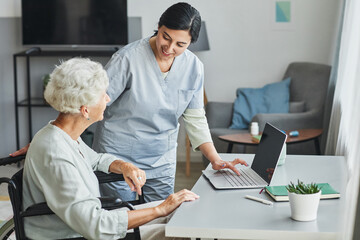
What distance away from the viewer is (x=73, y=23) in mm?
4992

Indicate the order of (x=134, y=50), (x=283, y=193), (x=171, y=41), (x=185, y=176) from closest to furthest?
1. (x=283, y=193)
2. (x=171, y=41)
3. (x=134, y=50)
4. (x=185, y=176)

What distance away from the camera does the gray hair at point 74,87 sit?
1816mm

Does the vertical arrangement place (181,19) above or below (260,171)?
above

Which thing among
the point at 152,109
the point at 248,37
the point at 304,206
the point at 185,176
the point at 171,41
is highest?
the point at 171,41

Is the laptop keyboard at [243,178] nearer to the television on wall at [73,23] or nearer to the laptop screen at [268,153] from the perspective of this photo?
the laptop screen at [268,153]

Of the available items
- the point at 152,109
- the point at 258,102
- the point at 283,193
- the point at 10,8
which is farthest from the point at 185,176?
the point at 283,193

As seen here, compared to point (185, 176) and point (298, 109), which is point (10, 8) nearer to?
point (185, 176)

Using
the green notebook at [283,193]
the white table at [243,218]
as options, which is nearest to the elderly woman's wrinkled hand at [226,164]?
the white table at [243,218]

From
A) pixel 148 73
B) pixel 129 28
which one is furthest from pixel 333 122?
pixel 129 28

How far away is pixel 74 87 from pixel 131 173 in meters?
0.42

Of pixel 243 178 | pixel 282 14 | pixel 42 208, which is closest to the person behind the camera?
pixel 42 208

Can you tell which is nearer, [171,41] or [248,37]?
[171,41]

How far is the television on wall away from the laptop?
291 centimetres

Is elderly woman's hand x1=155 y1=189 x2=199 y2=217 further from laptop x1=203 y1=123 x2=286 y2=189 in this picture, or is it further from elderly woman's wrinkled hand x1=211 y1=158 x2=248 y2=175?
elderly woman's wrinkled hand x1=211 y1=158 x2=248 y2=175
